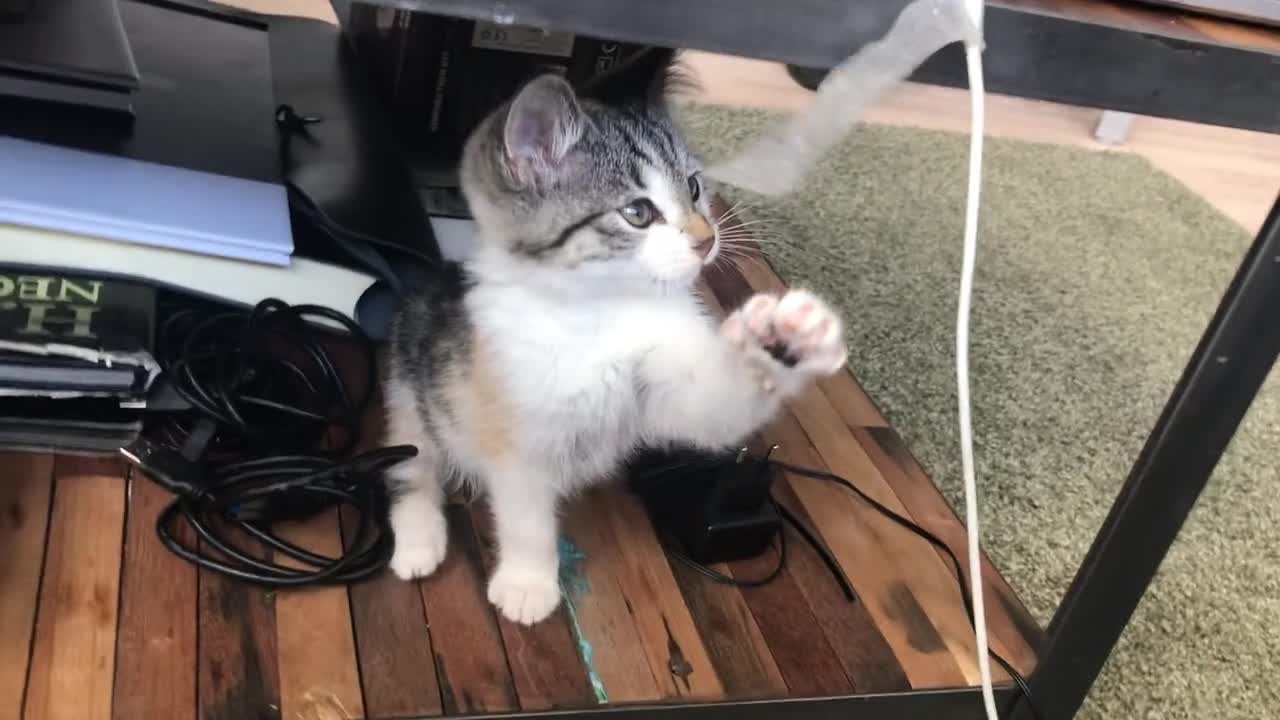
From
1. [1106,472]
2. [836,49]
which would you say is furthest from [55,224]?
[1106,472]

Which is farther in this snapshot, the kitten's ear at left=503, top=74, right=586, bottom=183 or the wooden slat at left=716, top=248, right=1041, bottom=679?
the wooden slat at left=716, top=248, right=1041, bottom=679

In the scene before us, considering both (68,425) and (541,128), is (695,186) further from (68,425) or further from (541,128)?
(68,425)

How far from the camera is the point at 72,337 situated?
77cm

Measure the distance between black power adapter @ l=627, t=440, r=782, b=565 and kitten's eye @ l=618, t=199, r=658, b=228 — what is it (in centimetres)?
24

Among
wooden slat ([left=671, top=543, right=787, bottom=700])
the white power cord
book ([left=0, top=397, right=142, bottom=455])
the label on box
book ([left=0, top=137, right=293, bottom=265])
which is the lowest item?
wooden slat ([left=671, top=543, right=787, bottom=700])

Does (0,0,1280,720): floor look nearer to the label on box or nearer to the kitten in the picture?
the kitten

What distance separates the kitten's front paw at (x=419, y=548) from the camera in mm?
800

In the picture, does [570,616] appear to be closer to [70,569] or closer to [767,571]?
[767,571]

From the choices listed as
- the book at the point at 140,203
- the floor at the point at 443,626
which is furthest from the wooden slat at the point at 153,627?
the book at the point at 140,203

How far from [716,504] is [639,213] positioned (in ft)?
0.94

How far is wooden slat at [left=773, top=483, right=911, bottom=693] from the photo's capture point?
816 mm

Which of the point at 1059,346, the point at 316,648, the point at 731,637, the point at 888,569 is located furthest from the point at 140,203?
the point at 1059,346

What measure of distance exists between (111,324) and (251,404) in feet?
0.40

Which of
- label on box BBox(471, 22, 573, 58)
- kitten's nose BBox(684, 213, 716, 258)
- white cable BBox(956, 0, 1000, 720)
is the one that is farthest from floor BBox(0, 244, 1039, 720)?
label on box BBox(471, 22, 573, 58)
